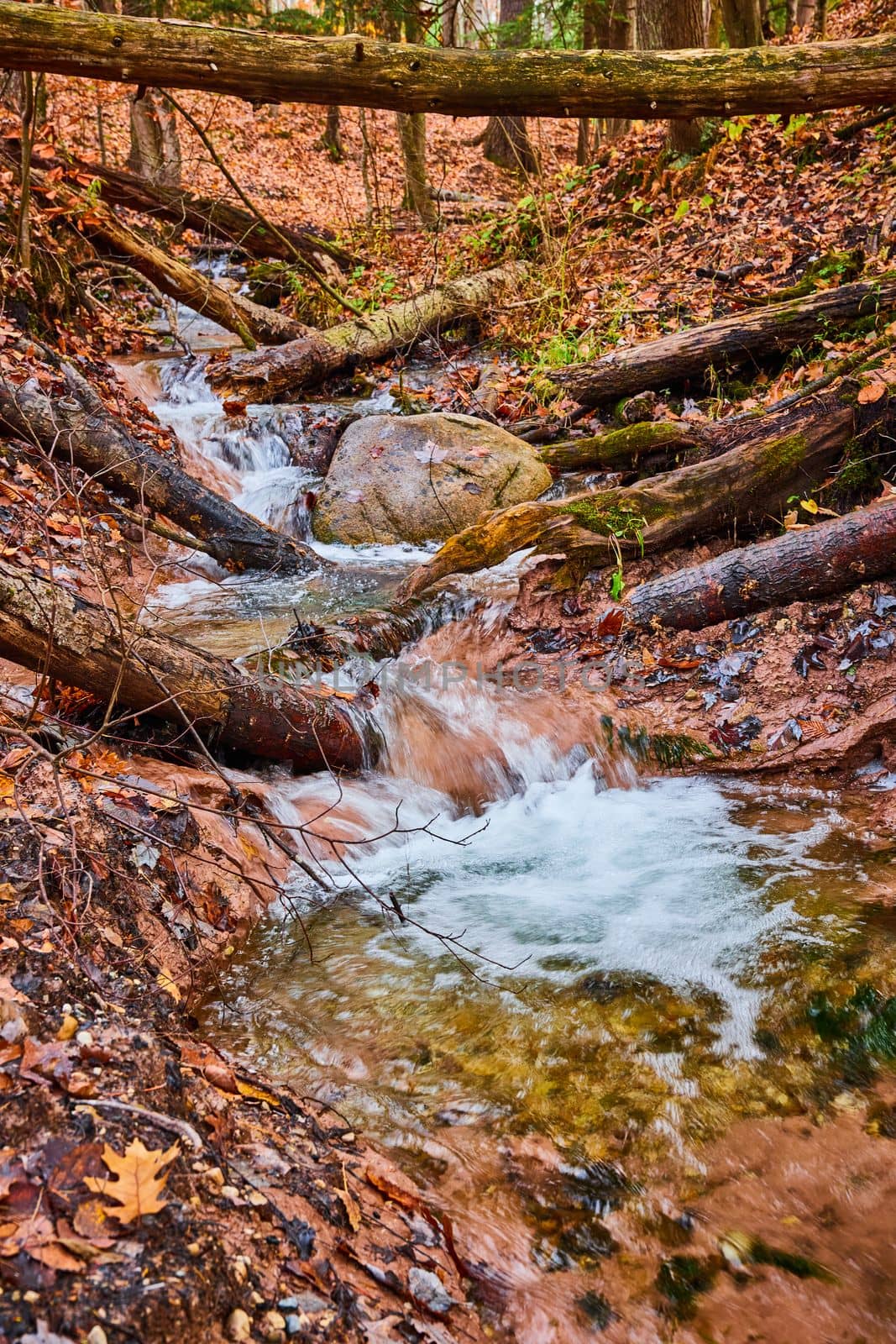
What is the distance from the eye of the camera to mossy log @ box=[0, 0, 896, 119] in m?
3.82

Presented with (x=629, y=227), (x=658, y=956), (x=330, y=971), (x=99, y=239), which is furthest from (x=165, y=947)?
(x=629, y=227)

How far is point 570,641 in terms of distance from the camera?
5.81 meters

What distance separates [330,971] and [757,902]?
1909mm

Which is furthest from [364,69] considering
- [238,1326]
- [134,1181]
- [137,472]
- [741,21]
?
[741,21]

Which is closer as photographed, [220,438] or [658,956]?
[658,956]

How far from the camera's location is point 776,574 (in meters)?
5.18

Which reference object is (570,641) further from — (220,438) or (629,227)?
(629,227)

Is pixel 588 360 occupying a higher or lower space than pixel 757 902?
higher

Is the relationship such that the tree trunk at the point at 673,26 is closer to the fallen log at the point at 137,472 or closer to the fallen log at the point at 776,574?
the fallen log at the point at 137,472

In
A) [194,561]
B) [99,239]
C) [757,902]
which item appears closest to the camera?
[757,902]

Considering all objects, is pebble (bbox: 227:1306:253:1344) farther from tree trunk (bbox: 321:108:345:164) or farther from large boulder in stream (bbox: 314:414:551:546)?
tree trunk (bbox: 321:108:345:164)

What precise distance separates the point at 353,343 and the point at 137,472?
517 cm

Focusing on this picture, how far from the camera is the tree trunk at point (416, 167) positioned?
49.2 ft

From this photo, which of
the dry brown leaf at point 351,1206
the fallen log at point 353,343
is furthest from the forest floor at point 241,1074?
the fallen log at point 353,343
